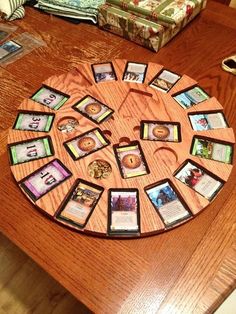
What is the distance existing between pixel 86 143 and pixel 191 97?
333 millimetres

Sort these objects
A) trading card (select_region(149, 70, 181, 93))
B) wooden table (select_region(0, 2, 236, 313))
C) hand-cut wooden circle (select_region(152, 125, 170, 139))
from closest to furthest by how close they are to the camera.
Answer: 1. wooden table (select_region(0, 2, 236, 313))
2. hand-cut wooden circle (select_region(152, 125, 170, 139))
3. trading card (select_region(149, 70, 181, 93))

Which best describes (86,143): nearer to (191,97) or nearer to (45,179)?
(45,179)

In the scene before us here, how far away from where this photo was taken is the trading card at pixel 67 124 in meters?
0.90

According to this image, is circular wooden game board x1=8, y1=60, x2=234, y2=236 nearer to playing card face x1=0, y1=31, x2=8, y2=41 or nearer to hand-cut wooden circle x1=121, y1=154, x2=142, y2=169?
hand-cut wooden circle x1=121, y1=154, x2=142, y2=169

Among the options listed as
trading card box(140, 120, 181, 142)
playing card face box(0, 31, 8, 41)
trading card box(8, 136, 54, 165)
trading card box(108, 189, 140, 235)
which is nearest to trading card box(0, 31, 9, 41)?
playing card face box(0, 31, 8, 41)

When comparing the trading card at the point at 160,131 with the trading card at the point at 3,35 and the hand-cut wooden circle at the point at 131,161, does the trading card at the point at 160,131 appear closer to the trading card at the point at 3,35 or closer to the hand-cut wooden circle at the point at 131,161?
the hand-cut wooden circle at the point at 131,161

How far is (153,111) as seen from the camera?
947 millimetres

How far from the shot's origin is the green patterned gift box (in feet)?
3.78

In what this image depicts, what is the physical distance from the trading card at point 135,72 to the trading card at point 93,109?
0.44ft

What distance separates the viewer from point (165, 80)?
3.38 feet

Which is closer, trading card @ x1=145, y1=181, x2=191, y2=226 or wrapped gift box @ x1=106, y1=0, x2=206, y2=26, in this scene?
trading card @ x1=145, y1=181, x2=191, y2=226

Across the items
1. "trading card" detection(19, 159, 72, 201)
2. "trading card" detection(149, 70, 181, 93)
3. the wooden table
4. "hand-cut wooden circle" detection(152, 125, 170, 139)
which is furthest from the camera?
"trading card" detection(149, 70, 181, 93)

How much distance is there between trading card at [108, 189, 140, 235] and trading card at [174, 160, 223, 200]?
0.12 meters

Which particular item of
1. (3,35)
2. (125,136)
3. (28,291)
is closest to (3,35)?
(3,35)
